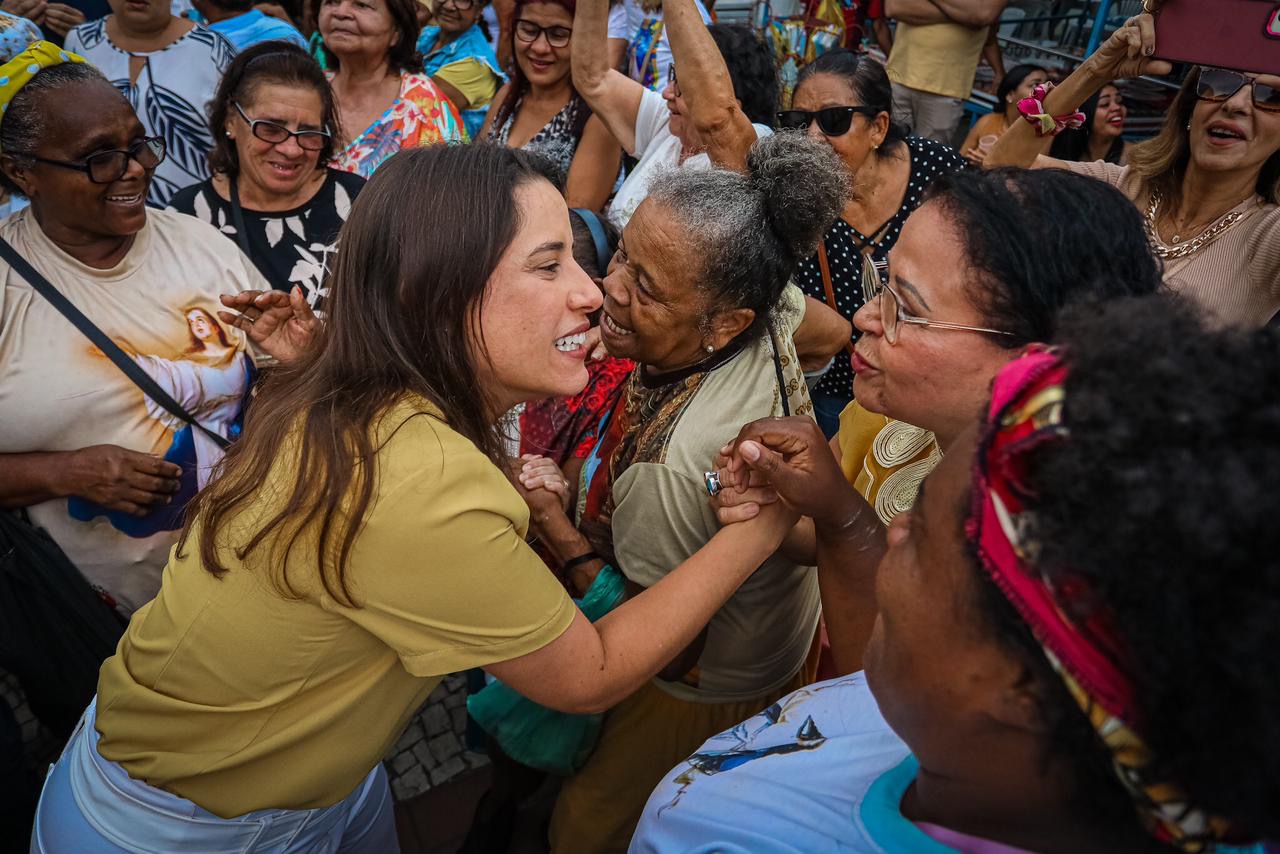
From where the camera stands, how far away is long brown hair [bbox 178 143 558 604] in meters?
1.56

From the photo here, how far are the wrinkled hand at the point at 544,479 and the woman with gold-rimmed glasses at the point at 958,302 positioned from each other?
2.02 ft

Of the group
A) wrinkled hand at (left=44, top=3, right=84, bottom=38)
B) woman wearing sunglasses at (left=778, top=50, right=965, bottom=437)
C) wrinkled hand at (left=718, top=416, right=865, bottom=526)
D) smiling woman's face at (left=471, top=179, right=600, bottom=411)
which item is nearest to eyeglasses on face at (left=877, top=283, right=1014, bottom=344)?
wrinkled hand at (left=718, top=416, right=865, bottom=526)

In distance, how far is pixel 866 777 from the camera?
1.27 meters

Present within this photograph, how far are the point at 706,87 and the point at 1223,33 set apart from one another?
1592 millimetres

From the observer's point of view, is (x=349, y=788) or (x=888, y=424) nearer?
(x=349, y=788)

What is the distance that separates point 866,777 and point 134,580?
2476 mm

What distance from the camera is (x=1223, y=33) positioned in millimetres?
2635

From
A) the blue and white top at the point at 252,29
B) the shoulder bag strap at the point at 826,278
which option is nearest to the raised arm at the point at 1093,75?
the shoulder bag strap at the point at 826,278

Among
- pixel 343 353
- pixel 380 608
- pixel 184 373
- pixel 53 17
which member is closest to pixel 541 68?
pixel 184 373

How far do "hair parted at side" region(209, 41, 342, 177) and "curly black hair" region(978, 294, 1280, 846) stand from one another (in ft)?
11.2

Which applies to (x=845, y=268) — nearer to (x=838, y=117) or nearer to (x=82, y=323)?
(x=838, y=117)

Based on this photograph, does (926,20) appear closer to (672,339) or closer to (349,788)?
(672,339)

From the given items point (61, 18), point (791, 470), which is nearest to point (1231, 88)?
point (791, 470)

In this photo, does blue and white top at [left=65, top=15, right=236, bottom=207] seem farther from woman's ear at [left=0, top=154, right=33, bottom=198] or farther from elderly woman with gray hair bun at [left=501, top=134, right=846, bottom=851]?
elderly woman with gray hair bun at [left=501, top=134, right=846, bottom=851]
